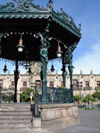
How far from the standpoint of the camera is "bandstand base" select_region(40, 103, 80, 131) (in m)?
6.46

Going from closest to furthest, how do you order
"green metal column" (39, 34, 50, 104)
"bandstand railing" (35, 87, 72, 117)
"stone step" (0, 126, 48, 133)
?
"stone step" (0, 126, 48, 133), "green metal column" (39, 34, 50, 104), "bandstand railing" (35, 87, 72, 117)

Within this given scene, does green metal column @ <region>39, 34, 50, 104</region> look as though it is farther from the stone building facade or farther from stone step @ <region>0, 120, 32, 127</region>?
the stone building facade

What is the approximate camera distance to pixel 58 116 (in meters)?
7.08

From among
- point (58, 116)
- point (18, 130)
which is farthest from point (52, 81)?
point (18, 130)

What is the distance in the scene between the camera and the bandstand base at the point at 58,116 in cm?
646

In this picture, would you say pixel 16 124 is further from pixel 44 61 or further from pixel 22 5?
pixel 22 5

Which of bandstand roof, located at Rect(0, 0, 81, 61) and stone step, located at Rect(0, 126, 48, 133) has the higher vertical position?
bandstand roof, located at Rect(0, 0, 81, 61)

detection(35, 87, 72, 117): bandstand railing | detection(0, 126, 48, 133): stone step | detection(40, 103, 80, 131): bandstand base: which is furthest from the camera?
detection(35, 87, 72, 117): bandstand railing

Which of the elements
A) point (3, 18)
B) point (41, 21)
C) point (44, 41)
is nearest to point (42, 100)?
point (44, 41)

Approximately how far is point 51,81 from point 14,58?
3243 centimetres

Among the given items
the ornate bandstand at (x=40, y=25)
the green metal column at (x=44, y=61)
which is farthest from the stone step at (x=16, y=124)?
the green metal column at (x=44, y=61)

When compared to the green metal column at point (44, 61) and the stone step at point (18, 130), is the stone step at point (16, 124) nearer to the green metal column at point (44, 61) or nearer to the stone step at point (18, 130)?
the stone step at point (18, 130)

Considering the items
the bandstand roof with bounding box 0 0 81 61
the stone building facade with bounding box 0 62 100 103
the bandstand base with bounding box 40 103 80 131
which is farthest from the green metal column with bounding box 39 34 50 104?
the stone building facade with bounding box 0 62 100 103

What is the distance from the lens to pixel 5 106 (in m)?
7.32
